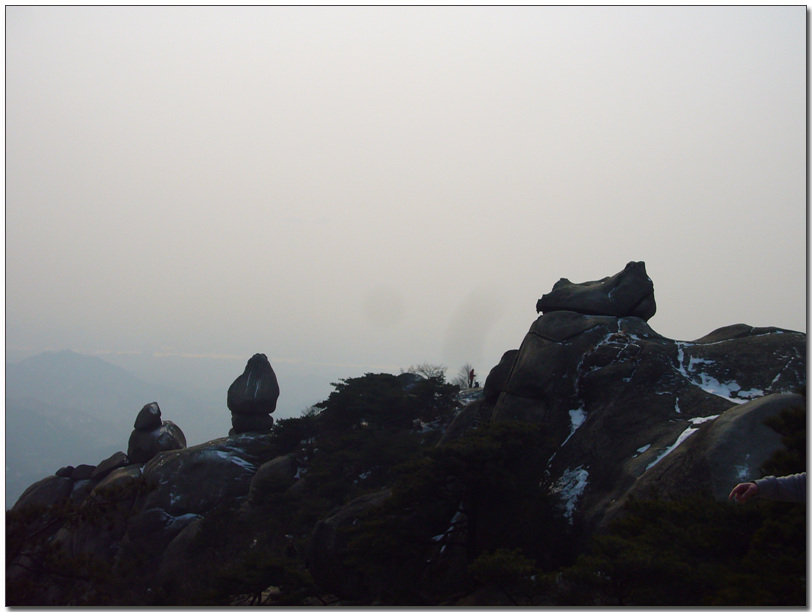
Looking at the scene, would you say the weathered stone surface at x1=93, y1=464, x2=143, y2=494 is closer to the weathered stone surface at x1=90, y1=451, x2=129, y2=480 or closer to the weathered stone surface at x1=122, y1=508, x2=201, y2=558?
the weathered stone surface at x1=90, y1=451, x2=129, y2=480

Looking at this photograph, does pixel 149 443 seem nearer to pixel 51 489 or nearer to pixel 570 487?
pixel 51 489

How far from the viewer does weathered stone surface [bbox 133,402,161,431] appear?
3266cm

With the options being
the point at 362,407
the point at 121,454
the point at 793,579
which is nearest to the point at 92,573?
the point at 793,579

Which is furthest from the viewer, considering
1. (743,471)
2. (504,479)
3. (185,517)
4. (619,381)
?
(185,517)

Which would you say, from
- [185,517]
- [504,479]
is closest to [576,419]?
[504,479]

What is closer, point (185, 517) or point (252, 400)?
point (185, 517)

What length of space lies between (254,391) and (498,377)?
16616mm

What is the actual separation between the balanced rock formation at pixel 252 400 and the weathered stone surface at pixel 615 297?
17.8 m

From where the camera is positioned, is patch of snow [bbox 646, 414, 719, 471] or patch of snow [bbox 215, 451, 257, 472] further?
patch of snow [bbox 215, 451, 257, 472]

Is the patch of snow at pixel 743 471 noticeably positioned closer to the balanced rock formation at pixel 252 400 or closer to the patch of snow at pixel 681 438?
the patch of snow at pixel 681 438

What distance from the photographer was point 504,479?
1230cm

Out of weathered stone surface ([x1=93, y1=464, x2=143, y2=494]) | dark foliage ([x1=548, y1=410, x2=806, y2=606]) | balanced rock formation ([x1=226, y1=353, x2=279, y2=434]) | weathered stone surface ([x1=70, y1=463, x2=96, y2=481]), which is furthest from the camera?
weathered stone surface ([x1=70, y1=463, x2=96, y2=481])

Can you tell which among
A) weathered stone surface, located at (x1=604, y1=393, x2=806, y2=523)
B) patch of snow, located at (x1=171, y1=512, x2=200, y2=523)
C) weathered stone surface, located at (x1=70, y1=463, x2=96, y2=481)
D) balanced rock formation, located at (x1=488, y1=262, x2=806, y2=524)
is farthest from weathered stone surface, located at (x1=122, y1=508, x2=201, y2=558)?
weathered stone surface, located at (x1=604, y1=393, x2=806, y2=523)

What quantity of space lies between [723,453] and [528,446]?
3.84 meters
